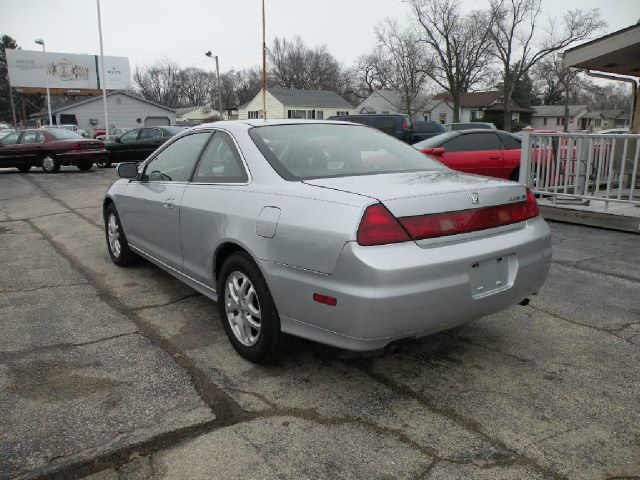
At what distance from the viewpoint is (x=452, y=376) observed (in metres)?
3.04

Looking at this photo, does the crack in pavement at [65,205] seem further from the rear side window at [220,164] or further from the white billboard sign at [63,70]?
the white billboard sign at [63,70]

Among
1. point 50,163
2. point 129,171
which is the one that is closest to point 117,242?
point 129,171

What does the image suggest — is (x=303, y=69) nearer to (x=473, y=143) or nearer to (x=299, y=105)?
(x=299, y=105)

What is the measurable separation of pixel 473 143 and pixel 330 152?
24.1 ft

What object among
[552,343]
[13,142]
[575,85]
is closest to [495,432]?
[552,343]

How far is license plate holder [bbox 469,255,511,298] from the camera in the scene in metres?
2.72

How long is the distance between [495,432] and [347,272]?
3.39ft

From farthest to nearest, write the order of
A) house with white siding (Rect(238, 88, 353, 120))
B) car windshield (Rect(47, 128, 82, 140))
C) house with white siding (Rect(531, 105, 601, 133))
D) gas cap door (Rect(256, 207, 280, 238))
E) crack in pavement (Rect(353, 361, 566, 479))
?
house with white siding (Rect(531, 105, 601, 133)) < house with white siding (Rect(238, 88, 353, 120)) < car windshield (Rect(47, 128, 82, 140)) < gas cap door (Rect(256, 207, 280, 238)) < crack in pavement (Rect(353, 361, 566, 479))

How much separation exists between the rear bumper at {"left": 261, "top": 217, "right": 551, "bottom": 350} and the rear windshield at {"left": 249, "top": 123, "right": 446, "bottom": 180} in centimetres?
72

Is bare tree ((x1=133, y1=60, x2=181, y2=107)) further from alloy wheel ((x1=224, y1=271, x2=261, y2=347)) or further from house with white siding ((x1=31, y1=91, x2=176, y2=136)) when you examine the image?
alloy wheel ((x1=224, y1=271, x2=261, y2=347))

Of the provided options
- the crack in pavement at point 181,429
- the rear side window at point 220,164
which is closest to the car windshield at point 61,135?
the crack in pavement at point 181,429

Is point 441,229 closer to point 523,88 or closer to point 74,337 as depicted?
point 74,337

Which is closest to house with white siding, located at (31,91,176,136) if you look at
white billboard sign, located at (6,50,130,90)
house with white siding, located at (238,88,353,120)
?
white billboard sign, located at (6,50,130,90)

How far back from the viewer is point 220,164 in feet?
11.9
